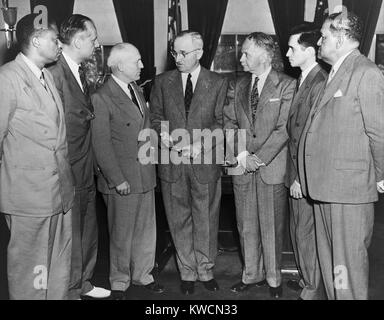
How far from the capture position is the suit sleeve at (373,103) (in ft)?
7.79

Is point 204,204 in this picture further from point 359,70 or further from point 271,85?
point 359,70

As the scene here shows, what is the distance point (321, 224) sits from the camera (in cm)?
271

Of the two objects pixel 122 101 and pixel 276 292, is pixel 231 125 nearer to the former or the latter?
pixel 122 101

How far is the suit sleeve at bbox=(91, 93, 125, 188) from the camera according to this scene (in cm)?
300

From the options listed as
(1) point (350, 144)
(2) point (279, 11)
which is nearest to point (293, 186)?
(1) point (350, 144)

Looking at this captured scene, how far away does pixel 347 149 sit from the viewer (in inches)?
96.8

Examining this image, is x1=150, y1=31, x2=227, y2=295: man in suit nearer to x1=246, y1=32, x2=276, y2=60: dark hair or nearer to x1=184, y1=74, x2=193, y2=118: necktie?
x1=184, y1=74, x2=193, y2=118: necktie

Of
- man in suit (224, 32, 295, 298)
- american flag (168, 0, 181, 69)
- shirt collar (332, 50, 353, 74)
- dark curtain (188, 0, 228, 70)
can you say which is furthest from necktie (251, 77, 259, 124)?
dark curtain (188, 0, 228, 70)

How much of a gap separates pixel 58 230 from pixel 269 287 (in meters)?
1.54

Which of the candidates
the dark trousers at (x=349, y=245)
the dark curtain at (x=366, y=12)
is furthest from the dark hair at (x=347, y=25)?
the dark curtain at (x=366, y=12)

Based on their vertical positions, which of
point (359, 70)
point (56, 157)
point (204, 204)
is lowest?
point (204, 204)

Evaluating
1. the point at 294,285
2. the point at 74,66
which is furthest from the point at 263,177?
the point at 74,66

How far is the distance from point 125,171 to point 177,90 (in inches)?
26.3

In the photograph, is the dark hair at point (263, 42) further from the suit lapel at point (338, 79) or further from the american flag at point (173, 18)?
the american flag at point (173, 18)
